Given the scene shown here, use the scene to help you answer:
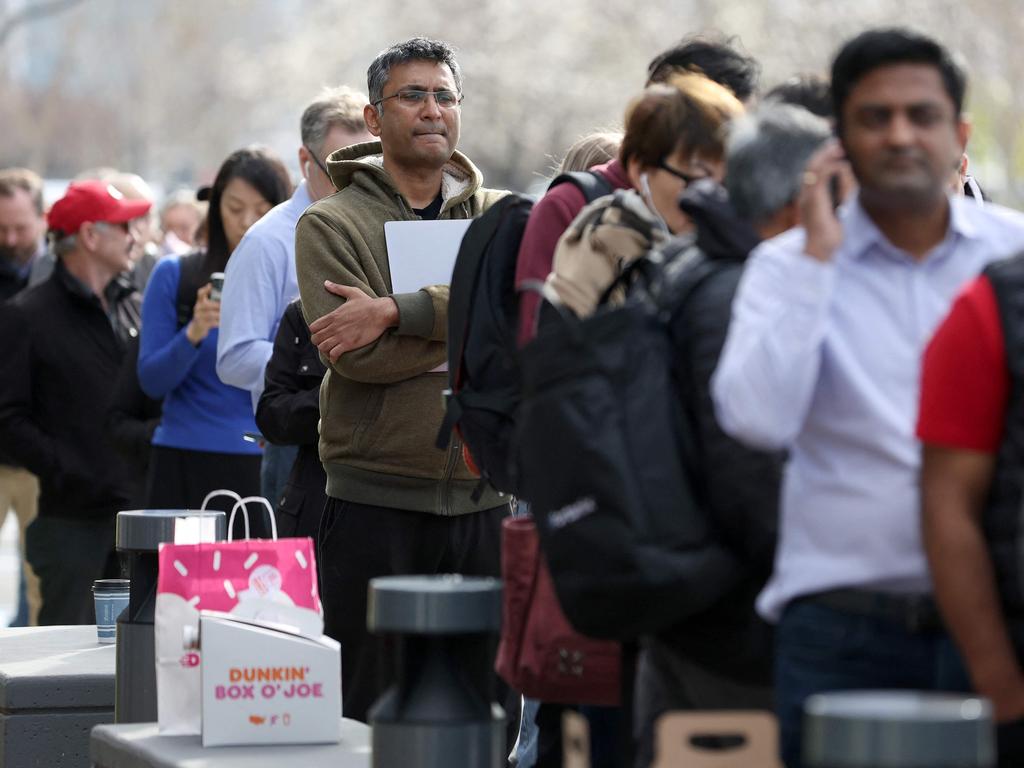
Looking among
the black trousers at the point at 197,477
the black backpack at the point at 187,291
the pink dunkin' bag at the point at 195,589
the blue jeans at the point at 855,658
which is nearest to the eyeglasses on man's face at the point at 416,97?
the pink dunkin' bag at the point at 195,589

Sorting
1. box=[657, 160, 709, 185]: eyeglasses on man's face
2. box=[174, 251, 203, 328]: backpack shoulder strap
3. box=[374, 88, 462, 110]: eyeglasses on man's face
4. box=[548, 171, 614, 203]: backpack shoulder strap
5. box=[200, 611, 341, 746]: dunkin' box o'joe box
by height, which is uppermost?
box=[374, 88, 462, 110]: eyeglasses on man's face

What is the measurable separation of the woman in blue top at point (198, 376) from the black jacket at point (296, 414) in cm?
106

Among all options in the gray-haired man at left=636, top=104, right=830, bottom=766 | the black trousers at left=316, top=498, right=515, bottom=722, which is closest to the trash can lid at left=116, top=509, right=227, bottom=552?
the black trousers at left=316, top=498, right=515, bottom=722

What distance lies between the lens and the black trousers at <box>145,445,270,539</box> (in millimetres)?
7832

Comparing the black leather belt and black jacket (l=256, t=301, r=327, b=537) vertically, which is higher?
black jacket (l=256, t=301, r=327, b=537)

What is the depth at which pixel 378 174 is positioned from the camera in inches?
238

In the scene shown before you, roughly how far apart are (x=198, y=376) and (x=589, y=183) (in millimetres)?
3441

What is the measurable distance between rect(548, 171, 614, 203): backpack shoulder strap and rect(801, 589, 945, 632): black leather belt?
5.10 feet

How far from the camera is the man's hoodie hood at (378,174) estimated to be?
6.06 meters

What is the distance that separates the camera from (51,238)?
9047mm

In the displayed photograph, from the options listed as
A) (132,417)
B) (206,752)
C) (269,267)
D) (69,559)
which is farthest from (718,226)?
(69,559)

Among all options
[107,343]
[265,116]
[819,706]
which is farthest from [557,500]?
[265,116]

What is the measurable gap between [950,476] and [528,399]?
0.85m

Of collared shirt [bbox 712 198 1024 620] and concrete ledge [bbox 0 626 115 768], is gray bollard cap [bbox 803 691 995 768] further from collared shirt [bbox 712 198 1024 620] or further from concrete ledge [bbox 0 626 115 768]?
concrete ledge [bbox 0 626 115 768]
